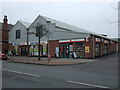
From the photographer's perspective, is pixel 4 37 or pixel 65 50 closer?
pixel 65 50

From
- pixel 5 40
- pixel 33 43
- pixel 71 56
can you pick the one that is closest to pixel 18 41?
pixel 33 43

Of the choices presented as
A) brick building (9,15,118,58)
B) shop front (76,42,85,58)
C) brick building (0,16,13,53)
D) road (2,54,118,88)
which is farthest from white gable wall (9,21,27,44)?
road (2,54,118,88)

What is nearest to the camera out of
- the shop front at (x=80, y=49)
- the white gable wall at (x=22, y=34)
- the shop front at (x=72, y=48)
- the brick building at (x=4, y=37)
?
the shop front at (x=80, y=49)

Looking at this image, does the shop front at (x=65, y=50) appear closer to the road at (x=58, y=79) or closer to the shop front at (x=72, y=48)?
the shop front at (x=72, y=48)

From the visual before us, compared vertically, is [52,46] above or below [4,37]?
below

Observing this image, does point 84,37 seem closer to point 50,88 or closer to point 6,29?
point 50,88

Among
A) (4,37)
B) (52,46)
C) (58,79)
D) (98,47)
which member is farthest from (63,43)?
(4,37)

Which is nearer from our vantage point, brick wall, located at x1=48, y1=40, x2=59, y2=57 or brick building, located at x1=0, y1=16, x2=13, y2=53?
brick wall, located at x1=48, y1=40, x2=59, y2=57

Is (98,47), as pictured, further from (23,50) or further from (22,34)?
(22,34)

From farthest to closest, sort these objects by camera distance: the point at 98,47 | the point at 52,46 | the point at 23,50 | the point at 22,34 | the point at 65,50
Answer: the point at 22,34
the point at 23,50
the point at 52,46
the point at 98,47
the point at 65,50

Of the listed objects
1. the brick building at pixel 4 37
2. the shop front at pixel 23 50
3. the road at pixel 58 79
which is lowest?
the road at pixel 58 79

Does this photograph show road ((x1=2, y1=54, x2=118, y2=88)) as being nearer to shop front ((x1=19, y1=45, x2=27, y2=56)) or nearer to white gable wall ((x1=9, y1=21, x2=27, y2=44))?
shop front ((x1=19, y1=45, x2=27, y2=56))

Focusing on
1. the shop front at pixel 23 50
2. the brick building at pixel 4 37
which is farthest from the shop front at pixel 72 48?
the brick building at pixel 4 37

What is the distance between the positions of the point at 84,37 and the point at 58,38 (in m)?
5.58
